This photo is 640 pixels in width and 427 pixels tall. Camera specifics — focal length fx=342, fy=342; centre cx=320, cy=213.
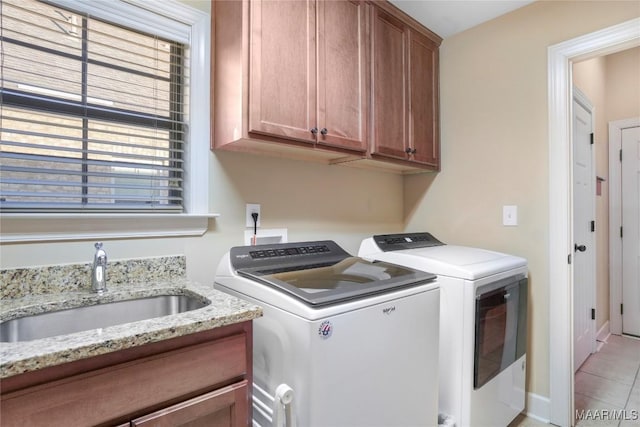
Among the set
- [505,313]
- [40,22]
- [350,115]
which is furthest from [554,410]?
[40,22]

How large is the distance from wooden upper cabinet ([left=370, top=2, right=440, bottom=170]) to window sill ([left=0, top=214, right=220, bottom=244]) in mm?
1045

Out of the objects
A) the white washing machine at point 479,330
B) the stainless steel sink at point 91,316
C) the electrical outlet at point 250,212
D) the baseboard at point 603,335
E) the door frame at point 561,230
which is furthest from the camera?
the baseboard at point 603,335

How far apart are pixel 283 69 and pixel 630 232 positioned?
12.0 feet

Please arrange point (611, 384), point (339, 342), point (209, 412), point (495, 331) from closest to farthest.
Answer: point (209, 412), point (339, 342), point (495, 331), point (611, 384)

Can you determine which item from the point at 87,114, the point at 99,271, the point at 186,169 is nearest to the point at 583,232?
the point at 186,169

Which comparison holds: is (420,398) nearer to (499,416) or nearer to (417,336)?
(417,336)

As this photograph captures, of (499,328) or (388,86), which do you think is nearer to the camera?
(499,328)

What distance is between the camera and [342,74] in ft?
5.69

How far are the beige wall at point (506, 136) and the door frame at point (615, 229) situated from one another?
1.99 metres

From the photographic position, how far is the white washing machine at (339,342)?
1.03m

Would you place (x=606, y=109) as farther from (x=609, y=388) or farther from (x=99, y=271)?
(x=99, y=271)

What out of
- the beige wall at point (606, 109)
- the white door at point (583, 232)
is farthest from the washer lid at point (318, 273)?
the beige wall at point (606, 109)

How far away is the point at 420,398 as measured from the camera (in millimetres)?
1354

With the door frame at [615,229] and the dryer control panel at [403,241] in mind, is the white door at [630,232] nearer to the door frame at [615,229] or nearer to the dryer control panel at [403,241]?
the door frame at [615,229]
